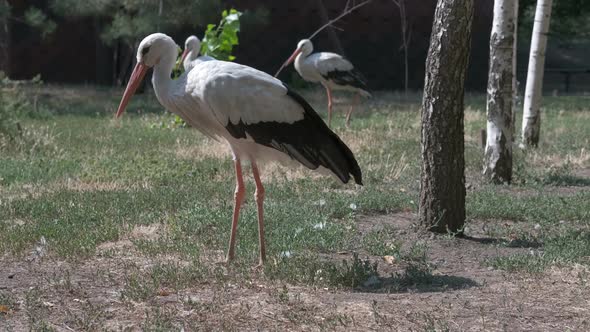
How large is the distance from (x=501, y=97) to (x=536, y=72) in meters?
2.15

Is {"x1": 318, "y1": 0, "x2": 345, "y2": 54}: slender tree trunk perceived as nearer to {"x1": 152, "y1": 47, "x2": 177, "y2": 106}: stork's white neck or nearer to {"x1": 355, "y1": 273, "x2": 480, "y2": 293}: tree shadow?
{"x1": 152, "y1": 47, "x2": 177, "y2": 106}: stork's white neck

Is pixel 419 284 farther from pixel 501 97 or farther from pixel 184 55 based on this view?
pixel 184 55

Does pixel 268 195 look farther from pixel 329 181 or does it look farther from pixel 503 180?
pixel 503 180

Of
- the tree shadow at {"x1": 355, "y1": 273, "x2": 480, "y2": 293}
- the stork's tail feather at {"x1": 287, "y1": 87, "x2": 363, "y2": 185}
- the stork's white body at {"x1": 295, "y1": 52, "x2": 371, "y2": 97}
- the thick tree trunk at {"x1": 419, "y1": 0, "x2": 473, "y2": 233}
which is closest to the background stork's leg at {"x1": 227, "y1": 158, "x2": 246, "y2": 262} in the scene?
the stork's tail feather at {"x1": 287, "y1": 87, "x2": 363, "y2": 185}

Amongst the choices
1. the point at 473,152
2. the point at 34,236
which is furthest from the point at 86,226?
the point at 473,152

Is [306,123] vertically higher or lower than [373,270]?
higher

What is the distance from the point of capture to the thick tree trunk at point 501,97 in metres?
9.61

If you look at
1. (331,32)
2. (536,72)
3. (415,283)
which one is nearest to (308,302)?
(415,283)

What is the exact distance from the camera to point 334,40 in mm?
23297

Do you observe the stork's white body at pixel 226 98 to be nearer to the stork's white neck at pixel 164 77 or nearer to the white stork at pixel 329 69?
the stork's white neck at pixel 164 77

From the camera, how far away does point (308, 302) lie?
5.47 meters

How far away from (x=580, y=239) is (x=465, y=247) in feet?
2.60

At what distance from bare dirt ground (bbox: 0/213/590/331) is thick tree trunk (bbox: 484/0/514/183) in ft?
10.8

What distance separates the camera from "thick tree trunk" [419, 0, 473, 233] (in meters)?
7.00
